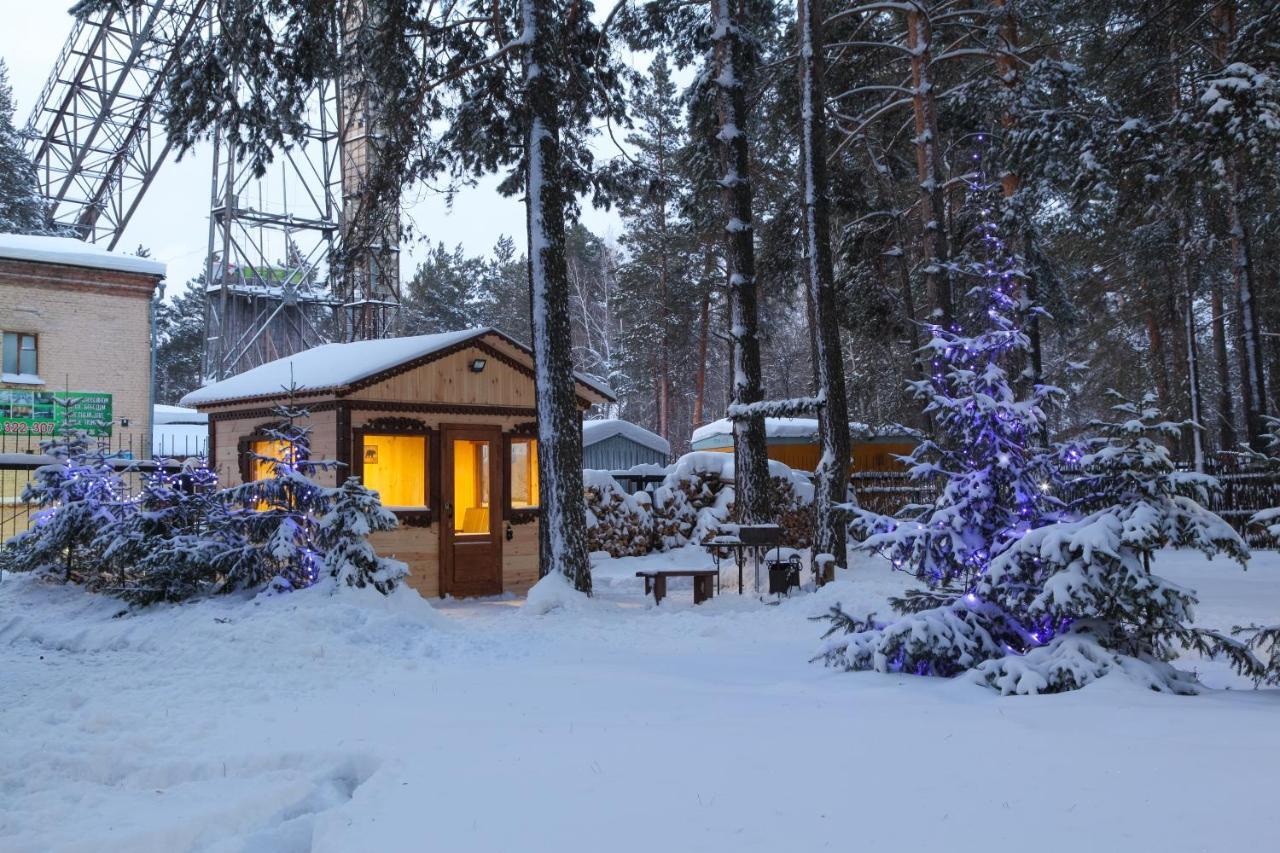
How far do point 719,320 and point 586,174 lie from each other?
22.1 meters

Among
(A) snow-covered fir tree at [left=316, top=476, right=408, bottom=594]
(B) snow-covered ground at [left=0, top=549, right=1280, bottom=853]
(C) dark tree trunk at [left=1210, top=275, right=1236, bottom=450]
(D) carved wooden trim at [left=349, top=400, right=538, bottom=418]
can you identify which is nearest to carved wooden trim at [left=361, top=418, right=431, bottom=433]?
(D) carved wooden trim at [left=349, top=400, right=538, bottom=418]

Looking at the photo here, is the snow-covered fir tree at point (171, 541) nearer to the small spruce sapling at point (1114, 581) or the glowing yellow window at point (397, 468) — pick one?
the glowing yellow window at point (397, 468)

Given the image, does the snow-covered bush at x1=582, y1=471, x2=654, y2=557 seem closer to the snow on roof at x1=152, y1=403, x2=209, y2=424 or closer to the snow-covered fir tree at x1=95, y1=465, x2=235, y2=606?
the snow-covered fir tree at x1=95, y1=465, x2=235, y2=606

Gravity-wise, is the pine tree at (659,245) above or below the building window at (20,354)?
above

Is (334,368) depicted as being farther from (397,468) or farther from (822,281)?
(822,281)

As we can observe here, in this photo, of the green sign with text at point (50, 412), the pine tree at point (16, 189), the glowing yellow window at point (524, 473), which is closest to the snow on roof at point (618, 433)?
the glowing yellow window at point (524, 473)

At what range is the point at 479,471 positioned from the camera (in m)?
14.7

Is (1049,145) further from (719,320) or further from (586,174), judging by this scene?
(719,320)

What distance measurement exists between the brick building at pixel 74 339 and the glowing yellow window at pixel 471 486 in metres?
8.81

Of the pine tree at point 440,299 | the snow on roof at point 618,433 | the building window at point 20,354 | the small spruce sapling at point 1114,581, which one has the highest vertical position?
the pine tree at point 440,299

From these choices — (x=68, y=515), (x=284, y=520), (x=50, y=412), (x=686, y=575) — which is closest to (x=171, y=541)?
(x=284, y=520)

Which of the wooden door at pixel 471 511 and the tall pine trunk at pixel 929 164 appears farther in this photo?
the tall pine trunk at pixel 929 164

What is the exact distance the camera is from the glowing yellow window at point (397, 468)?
13.6m

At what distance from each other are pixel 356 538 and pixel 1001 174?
1209 cm
